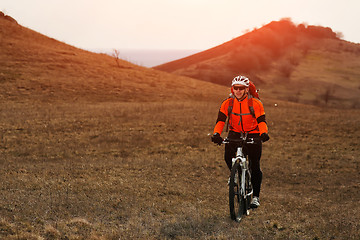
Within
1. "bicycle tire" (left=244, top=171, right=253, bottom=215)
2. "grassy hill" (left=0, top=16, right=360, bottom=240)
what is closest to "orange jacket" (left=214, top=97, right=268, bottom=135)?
"bicycle tire" (left=244, top=171, right=253, bottom=215)

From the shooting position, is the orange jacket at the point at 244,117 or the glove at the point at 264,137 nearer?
the glove at the point at 264,137

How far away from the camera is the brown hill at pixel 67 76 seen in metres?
41.1

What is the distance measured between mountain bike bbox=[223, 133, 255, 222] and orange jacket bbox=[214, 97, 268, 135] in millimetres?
233

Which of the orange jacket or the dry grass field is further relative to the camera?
the orange jacket

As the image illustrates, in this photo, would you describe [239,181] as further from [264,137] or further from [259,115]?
[259,115]

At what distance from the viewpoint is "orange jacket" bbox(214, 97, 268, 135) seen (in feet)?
22.5

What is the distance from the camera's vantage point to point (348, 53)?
15750cm

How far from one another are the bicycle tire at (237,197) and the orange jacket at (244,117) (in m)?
0.86

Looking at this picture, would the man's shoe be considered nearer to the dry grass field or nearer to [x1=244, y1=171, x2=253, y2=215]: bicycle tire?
[x1=244, y1=171, x2=253, y2=215]: bicycle tire

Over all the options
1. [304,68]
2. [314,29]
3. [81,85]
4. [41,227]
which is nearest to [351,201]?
[41,227]

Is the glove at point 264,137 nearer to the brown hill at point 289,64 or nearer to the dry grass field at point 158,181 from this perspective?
the dry grass field at point 158,181

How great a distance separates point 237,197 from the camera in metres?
7.12

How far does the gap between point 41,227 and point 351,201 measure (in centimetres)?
870

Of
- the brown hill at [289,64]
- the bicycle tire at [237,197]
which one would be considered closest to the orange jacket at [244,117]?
the bicycle tire at [237,197]
